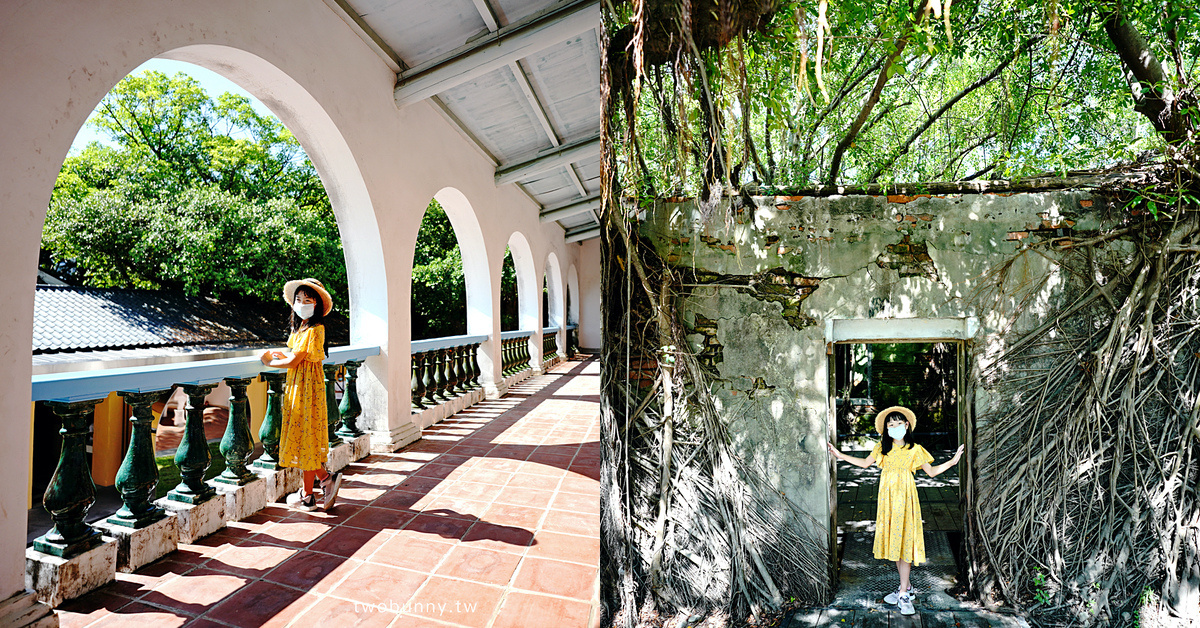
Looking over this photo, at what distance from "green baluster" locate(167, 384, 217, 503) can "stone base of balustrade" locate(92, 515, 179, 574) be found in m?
0.21

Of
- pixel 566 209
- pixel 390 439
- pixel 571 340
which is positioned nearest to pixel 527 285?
pixel 566 209

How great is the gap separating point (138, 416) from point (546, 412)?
4.60 m

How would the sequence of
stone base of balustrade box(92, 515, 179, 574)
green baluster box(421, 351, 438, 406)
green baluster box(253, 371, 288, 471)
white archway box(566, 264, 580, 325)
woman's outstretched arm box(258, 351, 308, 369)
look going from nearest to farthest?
stone base of balustrade box(92, 515, 179, 574), woman's outstretched arm box(258, 351, 308, 369), green baluster box(253, 371, 288, 471), green baluster box(421, 351, 438, 406), white archway box(566, 264, 580, 325)

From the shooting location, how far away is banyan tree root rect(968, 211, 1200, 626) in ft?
9.89

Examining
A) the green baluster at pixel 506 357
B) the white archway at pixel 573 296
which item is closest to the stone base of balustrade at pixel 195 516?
the green baluster at pixel 506 357

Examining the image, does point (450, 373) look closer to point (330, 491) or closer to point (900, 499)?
point (330, 491)

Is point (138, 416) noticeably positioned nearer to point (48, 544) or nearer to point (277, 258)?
point (48, 544)

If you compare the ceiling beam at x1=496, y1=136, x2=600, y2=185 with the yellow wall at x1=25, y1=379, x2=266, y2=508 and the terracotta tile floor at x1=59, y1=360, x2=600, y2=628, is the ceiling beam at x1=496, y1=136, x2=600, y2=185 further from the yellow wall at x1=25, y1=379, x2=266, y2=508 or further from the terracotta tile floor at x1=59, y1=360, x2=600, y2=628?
the terracotta tile floor at x1=59, y1=360, x2=600, y2=628

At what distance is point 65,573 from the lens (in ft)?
7.93

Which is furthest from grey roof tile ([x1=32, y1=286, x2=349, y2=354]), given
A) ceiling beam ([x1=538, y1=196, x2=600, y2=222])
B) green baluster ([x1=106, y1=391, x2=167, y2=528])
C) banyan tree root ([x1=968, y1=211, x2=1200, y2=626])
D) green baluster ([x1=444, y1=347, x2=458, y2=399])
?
banyan tree root ([x1=968, y1=211, x2=1200, y2=626])

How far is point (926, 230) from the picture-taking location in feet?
10.1

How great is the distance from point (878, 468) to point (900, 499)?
7.95 ft

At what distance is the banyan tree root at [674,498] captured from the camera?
10.0 ft

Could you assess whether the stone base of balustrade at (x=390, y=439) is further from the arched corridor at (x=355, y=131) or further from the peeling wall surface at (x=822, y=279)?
the peeling wall surface at (x=822, y=279)
